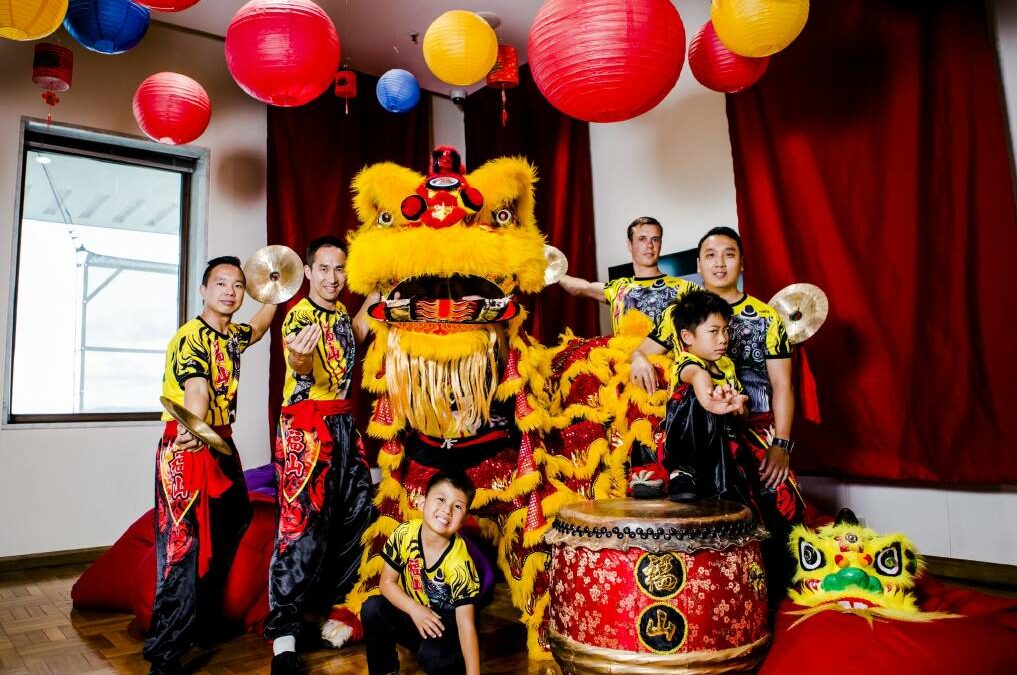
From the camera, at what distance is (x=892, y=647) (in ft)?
5.12

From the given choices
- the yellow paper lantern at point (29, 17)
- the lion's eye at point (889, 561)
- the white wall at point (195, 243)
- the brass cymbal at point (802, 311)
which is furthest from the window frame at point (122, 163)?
the lion's eye at point (889, 561)

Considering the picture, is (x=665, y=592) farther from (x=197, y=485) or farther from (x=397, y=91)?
(x=397, y=91)

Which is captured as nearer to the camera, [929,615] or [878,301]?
[929,615]

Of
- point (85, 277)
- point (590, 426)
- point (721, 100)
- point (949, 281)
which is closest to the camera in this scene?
point (590, 426)

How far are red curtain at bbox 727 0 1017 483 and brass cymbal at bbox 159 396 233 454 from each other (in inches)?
88.6

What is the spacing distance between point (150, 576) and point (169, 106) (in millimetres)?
1885

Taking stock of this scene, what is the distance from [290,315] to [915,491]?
2418 millimetres

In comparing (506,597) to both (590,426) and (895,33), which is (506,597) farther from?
(895,33)

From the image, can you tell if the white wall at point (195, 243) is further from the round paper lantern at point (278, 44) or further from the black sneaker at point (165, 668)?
the black sneaker at point (165, 668)

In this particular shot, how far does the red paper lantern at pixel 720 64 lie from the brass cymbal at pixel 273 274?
1571mm

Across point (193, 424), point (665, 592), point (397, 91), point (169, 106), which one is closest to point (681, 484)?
point (665, 592)

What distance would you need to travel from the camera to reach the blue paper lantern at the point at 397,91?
338cm

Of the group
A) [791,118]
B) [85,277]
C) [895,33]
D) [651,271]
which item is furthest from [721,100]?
[85,277]

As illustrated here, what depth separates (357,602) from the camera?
2.07 metres
